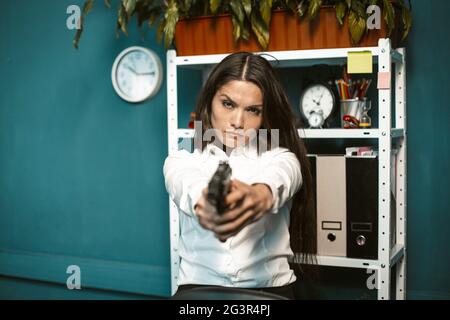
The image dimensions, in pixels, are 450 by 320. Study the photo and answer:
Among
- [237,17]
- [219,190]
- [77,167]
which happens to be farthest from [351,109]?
[77,167]

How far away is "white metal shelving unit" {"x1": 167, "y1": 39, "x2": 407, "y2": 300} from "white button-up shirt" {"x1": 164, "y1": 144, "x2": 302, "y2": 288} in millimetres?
465

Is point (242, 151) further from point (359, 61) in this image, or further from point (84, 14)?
point (84, 14)

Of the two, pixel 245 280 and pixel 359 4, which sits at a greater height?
pixel 359 4

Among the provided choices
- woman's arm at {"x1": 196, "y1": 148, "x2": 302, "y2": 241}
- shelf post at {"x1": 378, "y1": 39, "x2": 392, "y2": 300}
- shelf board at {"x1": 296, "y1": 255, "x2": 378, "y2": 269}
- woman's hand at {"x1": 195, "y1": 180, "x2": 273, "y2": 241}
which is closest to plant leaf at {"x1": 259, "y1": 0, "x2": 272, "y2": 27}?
shelf post at {"x1": 378, "y1": 39, "x2": 392, "y2": 300}

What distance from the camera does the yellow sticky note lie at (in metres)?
1.78

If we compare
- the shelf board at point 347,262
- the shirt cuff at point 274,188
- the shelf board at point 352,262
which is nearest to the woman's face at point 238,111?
the shirt cuff at point 274,188

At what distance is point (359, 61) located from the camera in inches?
70.6

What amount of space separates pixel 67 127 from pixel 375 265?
1591 mm

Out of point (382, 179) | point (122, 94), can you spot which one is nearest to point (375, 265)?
point (382, 179)

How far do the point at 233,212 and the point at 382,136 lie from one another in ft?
3.36

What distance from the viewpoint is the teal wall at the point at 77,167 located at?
8.41ft

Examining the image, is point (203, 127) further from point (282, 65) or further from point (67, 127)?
point (67, 127)

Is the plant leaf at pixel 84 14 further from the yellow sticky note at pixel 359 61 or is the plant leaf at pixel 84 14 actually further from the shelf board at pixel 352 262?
the shelf board at pixel 352 262

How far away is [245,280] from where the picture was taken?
4.57ft
